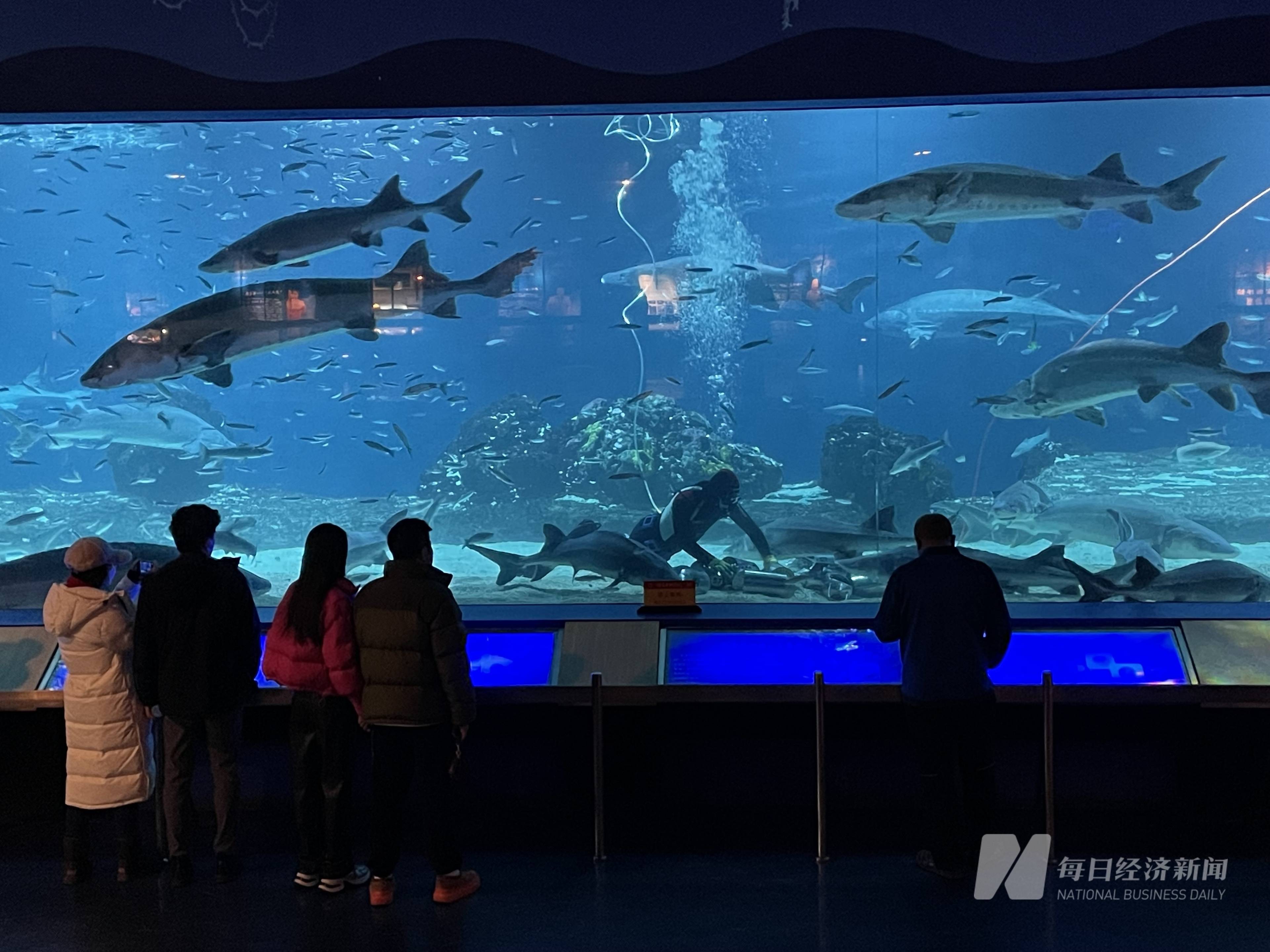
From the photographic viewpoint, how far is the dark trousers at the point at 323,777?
379 centimetres

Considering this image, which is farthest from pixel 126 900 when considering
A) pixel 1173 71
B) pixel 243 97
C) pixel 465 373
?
pixel 1173 71

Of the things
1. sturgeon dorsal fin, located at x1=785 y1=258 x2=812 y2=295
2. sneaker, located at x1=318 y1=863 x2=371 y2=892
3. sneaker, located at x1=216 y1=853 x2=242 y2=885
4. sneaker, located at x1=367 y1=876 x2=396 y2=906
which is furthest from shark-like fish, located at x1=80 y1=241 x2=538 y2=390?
sneaker, located at x1=367 y1=876 x2=396 y2=906

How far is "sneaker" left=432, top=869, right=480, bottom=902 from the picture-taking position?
12.3ft

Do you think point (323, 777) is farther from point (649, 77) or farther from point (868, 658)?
point (649, 77)

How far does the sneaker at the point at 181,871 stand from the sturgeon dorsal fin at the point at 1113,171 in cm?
603

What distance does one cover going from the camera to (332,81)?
185 inches

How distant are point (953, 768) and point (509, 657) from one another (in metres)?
2.29

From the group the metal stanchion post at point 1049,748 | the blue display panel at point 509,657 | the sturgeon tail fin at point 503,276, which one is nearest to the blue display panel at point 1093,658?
the metal stanchion post at point 1049,748

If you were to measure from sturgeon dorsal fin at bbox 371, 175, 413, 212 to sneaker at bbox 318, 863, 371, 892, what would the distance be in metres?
3.88

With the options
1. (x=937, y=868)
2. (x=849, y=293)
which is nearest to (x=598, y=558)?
(x=849, y=293)

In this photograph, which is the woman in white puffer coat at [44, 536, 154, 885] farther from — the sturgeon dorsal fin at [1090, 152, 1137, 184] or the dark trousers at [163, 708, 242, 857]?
the sturgeon dorsal fin at [1090, 152, 1137, 184]

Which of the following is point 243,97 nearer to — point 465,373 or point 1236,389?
point 465,373

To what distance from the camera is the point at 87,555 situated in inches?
155

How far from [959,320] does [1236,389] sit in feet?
5.79
